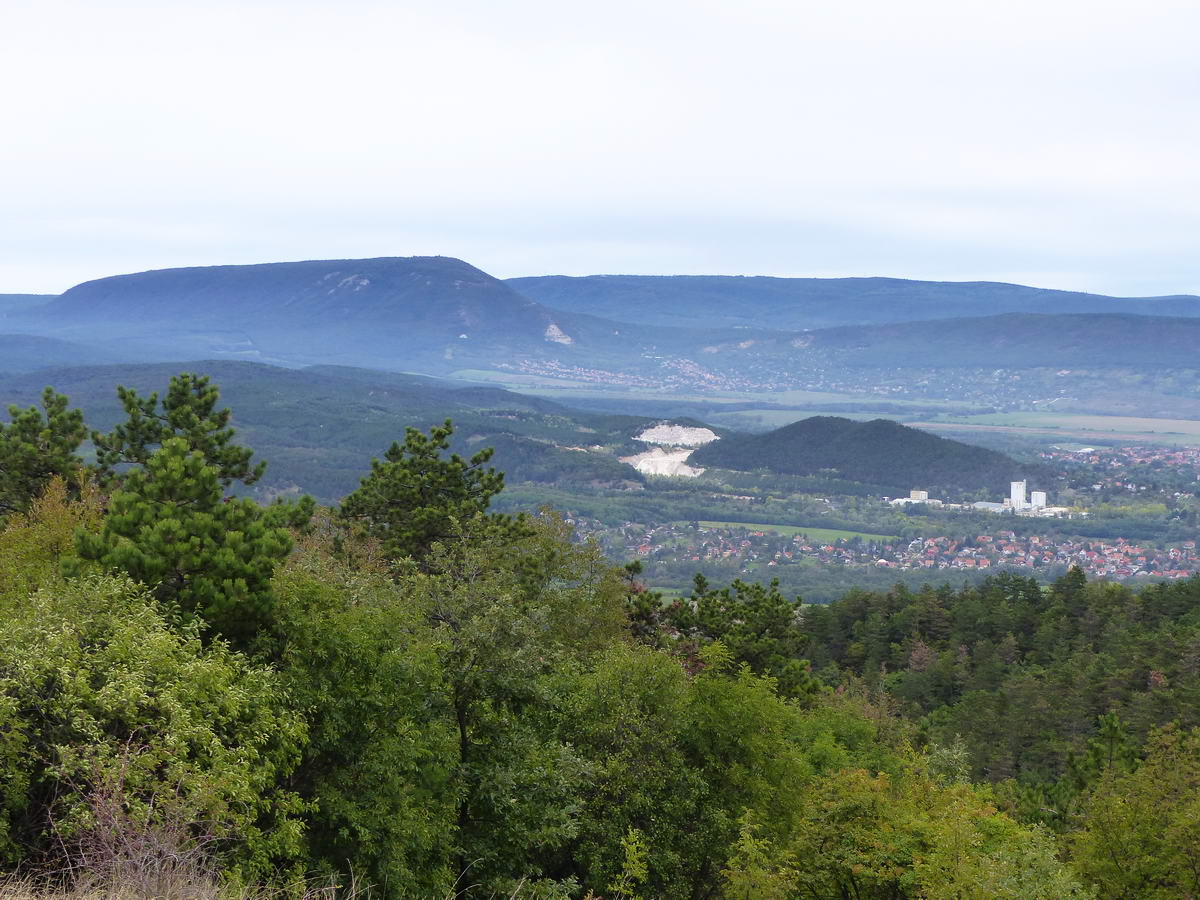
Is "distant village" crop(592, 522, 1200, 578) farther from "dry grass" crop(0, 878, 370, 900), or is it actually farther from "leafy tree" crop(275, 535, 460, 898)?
"dry grass" crop(0, 878, 370, 900)

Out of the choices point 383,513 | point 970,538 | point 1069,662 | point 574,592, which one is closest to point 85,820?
point 574,592

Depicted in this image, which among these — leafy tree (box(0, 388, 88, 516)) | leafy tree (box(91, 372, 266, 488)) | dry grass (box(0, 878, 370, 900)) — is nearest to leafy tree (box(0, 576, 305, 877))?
dry grass (box(0, 878, 370, 900))

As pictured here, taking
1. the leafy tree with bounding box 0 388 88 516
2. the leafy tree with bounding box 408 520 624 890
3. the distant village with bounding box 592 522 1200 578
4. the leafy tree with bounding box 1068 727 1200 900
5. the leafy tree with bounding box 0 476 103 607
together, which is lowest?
the distant village with bounding box 592 522 1200 578

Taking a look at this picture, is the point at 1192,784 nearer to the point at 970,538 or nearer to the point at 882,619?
the point at 882,619

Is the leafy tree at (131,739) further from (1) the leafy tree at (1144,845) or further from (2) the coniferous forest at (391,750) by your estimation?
(1) the leafy tree at (1144,845)

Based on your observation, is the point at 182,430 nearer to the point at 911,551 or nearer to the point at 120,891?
the point at 120,891

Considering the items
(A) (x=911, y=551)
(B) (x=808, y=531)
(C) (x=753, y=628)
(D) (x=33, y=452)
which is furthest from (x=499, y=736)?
(B) (x=808, y=531)
